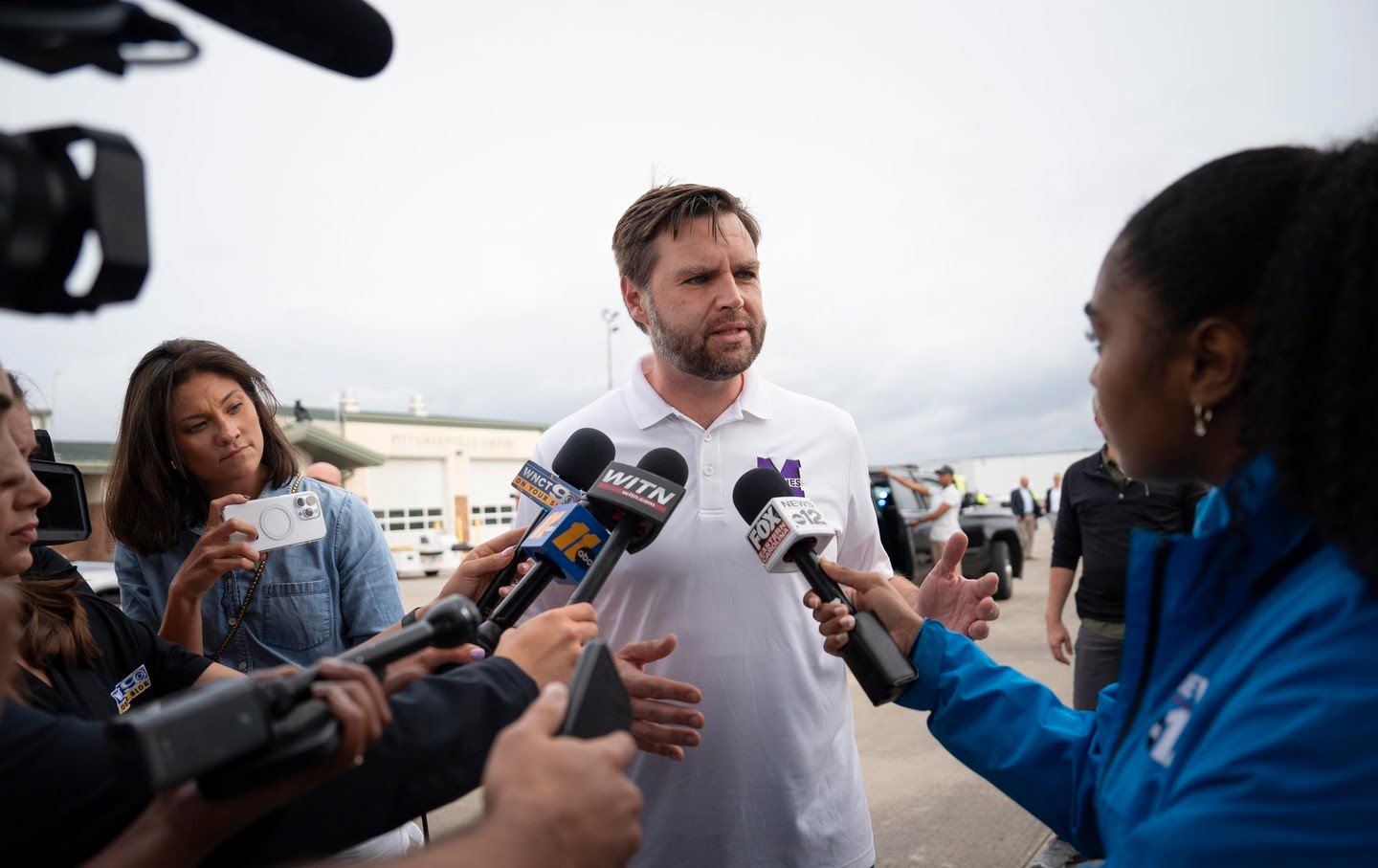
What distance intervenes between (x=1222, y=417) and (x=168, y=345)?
2.77 metres

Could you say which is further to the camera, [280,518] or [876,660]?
[280,518]

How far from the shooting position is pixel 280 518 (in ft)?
7.72

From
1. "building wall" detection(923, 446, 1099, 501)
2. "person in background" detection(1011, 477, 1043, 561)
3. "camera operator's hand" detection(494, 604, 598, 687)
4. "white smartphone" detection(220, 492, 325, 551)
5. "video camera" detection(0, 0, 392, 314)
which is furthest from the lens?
"building wall" detection(923, 446, 1099, 501)

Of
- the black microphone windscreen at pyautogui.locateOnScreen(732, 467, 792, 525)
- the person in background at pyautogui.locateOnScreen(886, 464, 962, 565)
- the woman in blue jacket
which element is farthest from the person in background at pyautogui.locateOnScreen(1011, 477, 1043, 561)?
the woman in blue jacket

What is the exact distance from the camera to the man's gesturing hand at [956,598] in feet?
6.55

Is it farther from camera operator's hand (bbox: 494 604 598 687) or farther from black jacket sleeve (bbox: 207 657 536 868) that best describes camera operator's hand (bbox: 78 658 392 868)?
camera operator's hand (bbox: 494 604 598 687)

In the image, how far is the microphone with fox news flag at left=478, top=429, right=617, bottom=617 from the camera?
6.86 feet

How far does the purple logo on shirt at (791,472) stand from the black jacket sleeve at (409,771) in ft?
3.74

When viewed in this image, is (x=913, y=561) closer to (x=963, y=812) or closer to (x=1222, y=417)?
(x=963, y=812)

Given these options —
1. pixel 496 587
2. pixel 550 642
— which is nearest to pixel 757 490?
pixel 496 587

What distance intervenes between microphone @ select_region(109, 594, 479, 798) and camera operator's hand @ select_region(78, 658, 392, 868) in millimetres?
23

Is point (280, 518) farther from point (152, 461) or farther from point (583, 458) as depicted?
point (583, 458)

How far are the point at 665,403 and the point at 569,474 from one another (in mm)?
462

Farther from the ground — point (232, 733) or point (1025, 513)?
point (232, 733)
